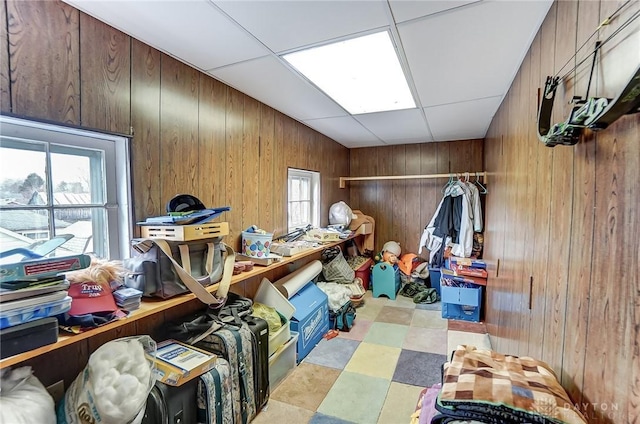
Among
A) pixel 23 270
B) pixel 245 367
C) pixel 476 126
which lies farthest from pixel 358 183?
pixel 23 270

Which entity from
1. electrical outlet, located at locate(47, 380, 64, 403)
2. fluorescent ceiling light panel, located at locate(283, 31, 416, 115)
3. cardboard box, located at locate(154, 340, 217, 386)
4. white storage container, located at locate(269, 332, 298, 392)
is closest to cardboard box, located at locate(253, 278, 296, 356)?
white storage container, located at locate(269, 332, 298, 392)

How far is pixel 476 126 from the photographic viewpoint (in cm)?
360

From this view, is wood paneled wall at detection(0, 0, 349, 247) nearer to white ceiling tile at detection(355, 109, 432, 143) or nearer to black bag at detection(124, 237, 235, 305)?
black bag at detection(124, 237, 235, 305)

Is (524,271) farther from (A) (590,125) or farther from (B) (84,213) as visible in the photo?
(B) (84,213)

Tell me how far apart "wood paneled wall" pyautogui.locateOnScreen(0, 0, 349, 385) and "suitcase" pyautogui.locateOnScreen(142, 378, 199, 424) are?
0.42 metres

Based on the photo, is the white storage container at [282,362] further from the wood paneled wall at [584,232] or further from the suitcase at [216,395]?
the wood paneled wall at [584,232]

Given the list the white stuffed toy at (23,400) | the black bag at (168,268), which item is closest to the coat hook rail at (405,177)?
the black bag at (168,268)

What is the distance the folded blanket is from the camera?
0.87 metres

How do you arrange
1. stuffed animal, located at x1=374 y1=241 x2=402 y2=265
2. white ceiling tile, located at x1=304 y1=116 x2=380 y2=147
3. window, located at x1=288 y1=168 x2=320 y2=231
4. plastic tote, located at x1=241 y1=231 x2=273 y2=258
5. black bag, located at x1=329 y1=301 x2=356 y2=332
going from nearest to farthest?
plastic tote, located at x1=241 y1=231 x2=273 y2=258
black bag, located at x1=329 y1=301 x2=356 y2=332
white ceiling tile, located at x1=304 y1=116 x2=380 y2=147
window, located at x1=288 y1=168 x2=320 y2=231
stuffed animal, located at x1=374 y1=241 x2=402 y2=265

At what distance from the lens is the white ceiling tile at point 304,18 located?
136 cm

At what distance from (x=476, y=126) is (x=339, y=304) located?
2.68m

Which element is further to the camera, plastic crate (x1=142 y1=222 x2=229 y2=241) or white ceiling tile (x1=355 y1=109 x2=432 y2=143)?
white ceiling tile (x1=355 y1=109 x2=432 y2=143)

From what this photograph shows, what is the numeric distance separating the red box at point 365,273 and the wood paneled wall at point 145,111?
1.72 metres

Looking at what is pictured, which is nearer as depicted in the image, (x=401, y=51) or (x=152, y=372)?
(x=152, y=372)
